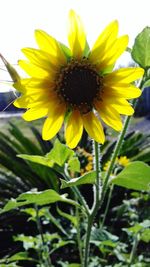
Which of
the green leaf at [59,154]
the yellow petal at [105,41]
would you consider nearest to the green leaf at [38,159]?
the green leaf at [59,154]

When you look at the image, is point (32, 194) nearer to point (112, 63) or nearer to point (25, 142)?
point (112, 63)

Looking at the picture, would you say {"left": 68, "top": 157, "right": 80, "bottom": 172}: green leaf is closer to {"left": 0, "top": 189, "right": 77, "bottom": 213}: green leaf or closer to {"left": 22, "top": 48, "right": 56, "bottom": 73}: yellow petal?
{"left": 0, "top": 189, "right": 77, "bottom": 213}: green leaf

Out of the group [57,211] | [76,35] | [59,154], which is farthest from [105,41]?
[57,211]

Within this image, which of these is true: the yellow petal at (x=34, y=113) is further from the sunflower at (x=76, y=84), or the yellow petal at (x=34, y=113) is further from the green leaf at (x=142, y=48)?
the green leaf at (x=142, y=48)

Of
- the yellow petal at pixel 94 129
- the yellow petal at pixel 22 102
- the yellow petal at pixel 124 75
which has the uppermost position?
the yellow petal at pixel 22 102

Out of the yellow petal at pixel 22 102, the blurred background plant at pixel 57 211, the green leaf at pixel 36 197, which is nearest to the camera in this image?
the yellow petal at pixel 22 102

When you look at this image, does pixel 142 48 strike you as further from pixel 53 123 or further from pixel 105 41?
pixel 53 123

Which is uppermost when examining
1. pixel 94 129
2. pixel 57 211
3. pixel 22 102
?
pixel 22 102
